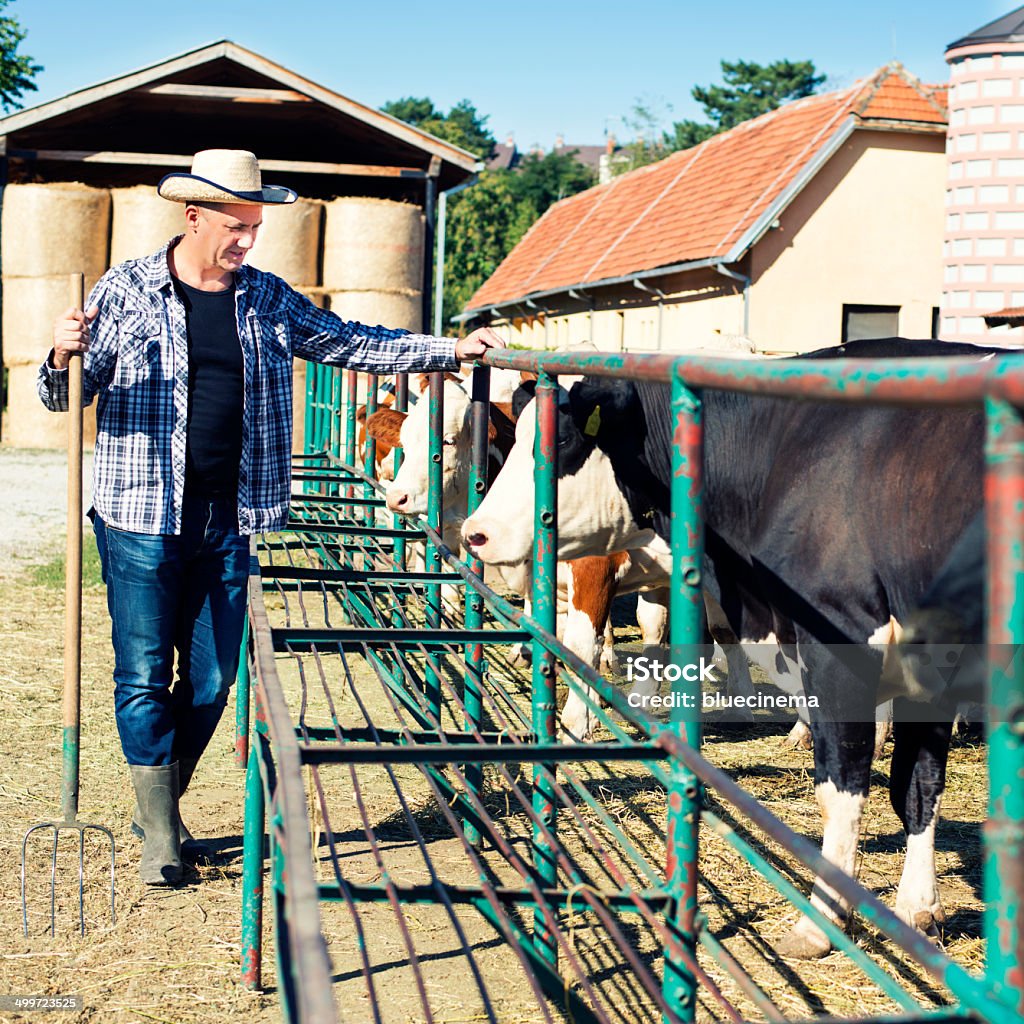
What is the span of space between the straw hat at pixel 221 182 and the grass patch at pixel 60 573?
16.4ft

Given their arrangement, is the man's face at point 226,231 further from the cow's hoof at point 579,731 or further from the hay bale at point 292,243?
the hay bale at point 292,243

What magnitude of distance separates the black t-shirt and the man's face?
0.13 meters

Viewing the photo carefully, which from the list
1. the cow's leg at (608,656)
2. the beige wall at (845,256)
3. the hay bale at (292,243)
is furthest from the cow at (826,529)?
the beige wall at (845,256)

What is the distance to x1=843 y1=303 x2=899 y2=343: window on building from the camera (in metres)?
18.3

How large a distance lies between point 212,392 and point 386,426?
11.1ft

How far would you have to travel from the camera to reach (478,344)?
12.5ft

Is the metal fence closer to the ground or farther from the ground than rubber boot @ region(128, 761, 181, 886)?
farther from the ground

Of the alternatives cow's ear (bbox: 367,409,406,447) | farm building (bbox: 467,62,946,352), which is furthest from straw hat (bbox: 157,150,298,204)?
farm building (bbox: 467,62,946,352)

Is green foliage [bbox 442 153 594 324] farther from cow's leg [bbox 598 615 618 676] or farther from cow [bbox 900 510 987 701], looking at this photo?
cow [bbox 900 510 987 701]

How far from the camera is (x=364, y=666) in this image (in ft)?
22.9

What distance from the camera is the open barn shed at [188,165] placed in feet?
45.7

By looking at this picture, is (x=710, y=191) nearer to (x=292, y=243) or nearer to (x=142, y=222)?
(x=292, y=243)

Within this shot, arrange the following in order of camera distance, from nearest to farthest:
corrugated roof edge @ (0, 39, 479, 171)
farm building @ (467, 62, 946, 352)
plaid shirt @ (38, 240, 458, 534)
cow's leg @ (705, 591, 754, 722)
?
1. plaid shirt @ (38, 240, 458, 534)
2. cow's leg @ (705, 591, 754, 722)
3. corrugated roof edge @ (0, 39, 479, 171)
4. farm building @ (467, 62, 946, 352)

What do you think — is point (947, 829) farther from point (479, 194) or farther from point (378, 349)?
point (479, 194)
